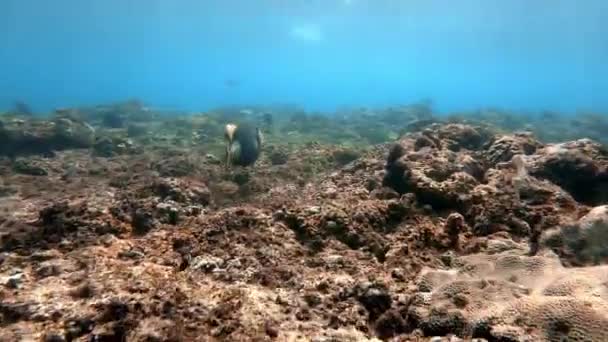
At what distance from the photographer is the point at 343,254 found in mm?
5020

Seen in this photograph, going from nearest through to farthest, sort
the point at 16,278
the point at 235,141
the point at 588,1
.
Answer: the point at 16,278 < the point at 235,141 < the point at 588,1

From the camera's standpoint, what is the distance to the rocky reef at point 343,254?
11.5 ft

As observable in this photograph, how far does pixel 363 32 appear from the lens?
94562 mm

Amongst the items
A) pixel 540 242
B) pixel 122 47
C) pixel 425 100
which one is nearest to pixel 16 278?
pixel 540 242

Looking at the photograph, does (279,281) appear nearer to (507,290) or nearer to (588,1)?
(507,290)

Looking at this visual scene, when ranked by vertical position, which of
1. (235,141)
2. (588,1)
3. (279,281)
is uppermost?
(588,1)

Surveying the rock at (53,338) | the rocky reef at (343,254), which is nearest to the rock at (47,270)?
the rocky reef at (343,254)

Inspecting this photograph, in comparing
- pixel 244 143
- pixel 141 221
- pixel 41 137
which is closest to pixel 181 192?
pixel 141 221

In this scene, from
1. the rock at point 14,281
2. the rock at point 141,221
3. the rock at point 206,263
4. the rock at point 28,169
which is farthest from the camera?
the rock at point 28,169

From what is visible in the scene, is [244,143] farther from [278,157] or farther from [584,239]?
[584,239]

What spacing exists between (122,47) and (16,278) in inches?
6024

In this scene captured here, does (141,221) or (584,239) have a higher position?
(584,239)

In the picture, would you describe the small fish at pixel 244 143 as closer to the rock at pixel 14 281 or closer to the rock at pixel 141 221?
the rock at pixel 141 221

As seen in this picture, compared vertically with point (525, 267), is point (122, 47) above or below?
above
